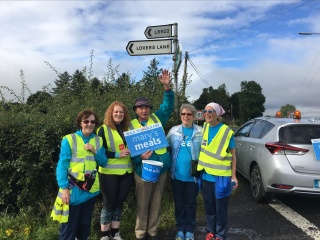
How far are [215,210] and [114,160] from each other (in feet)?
4.58

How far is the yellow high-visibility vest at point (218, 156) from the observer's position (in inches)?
149

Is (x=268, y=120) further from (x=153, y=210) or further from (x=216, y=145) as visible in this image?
(x=153, y=210)

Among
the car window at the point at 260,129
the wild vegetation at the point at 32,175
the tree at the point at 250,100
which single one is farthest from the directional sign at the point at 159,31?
the tree at the point at 250,100

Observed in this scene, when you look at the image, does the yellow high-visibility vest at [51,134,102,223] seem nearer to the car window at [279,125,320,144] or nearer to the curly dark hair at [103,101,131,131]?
the curly dark hair at [103,101,131,131]

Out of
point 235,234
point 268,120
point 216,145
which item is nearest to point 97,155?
point 216,145

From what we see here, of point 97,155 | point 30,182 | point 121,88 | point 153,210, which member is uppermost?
point 121,88

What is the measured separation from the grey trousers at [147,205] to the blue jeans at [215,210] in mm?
563

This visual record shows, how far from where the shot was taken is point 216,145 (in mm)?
3803

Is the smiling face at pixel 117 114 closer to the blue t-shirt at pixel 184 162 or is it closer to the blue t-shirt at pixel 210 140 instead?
the blue t-shirt at pixel 184 162

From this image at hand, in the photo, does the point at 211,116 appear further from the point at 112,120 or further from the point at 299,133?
the point at 299,133

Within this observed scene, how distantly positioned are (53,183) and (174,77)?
3.06 m

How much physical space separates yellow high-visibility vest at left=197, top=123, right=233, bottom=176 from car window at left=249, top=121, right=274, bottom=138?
2.17 m

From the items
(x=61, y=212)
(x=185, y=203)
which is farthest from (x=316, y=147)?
(x=61, y=212)

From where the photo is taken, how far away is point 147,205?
12.7ft
